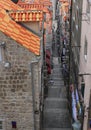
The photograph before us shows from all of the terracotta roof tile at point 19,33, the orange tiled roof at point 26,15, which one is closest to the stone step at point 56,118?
the terracotta roof tile at point 19,33

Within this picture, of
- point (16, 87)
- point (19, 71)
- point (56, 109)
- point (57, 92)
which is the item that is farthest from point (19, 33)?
point (57, 92)

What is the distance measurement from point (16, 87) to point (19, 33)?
138 inches

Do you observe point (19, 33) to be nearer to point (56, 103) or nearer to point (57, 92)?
point (56, 103)

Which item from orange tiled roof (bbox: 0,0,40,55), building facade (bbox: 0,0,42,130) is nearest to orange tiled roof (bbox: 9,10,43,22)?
building facade (bbox: 0,0,42,130)

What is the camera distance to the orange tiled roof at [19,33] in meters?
19.6

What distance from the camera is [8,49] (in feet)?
65.3

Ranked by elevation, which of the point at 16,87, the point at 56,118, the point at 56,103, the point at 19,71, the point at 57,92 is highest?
the point at 19,71

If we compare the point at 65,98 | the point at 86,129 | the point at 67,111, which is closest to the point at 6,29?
the point at 86,129

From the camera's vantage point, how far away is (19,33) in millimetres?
20188

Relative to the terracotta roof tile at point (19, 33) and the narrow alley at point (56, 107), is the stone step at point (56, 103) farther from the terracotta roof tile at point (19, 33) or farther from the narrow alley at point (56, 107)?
the terracotta roof tile at point (19, 33)

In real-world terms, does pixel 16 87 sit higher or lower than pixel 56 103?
higher

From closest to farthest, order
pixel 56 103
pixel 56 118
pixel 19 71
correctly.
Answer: pixel 19 71, pixel 56 118, pixel 56 103

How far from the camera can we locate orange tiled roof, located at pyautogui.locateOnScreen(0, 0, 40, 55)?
64.3 ft

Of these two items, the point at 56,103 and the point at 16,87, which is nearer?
the point at 16,87
